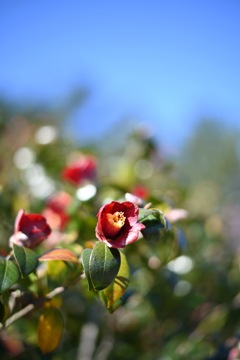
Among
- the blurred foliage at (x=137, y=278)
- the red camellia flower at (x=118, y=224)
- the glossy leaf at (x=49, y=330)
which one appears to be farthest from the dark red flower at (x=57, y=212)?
the red camellia flower at (x=118, y=224)

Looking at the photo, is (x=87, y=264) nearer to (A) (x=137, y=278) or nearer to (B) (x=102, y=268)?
(B) (x=102, y=268)

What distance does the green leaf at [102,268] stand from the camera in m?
0.61

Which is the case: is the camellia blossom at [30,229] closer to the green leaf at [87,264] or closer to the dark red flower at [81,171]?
the green leaf at [87,264]

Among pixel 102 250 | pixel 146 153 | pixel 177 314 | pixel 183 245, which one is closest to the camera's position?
pixel 102 250

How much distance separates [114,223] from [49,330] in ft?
0.82

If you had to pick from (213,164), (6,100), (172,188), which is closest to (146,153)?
(172,188)

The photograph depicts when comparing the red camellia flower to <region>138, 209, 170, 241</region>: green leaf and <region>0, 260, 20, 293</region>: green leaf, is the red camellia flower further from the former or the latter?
<region>0, 260, 20, 293</region>: green leaf

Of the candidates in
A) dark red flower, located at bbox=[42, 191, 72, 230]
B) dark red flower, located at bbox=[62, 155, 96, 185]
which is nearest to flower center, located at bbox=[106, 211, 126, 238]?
dark red flower, located at bbox=[42, 191, 72, 230]

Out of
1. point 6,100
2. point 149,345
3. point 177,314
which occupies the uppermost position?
point 177,314

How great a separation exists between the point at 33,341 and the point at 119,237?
0.61m

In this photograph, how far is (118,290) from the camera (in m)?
0.70

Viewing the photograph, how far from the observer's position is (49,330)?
76cm

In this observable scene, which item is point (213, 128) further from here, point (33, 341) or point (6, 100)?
point (33, 341)

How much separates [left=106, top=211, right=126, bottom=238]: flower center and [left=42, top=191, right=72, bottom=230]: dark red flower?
52 cm
